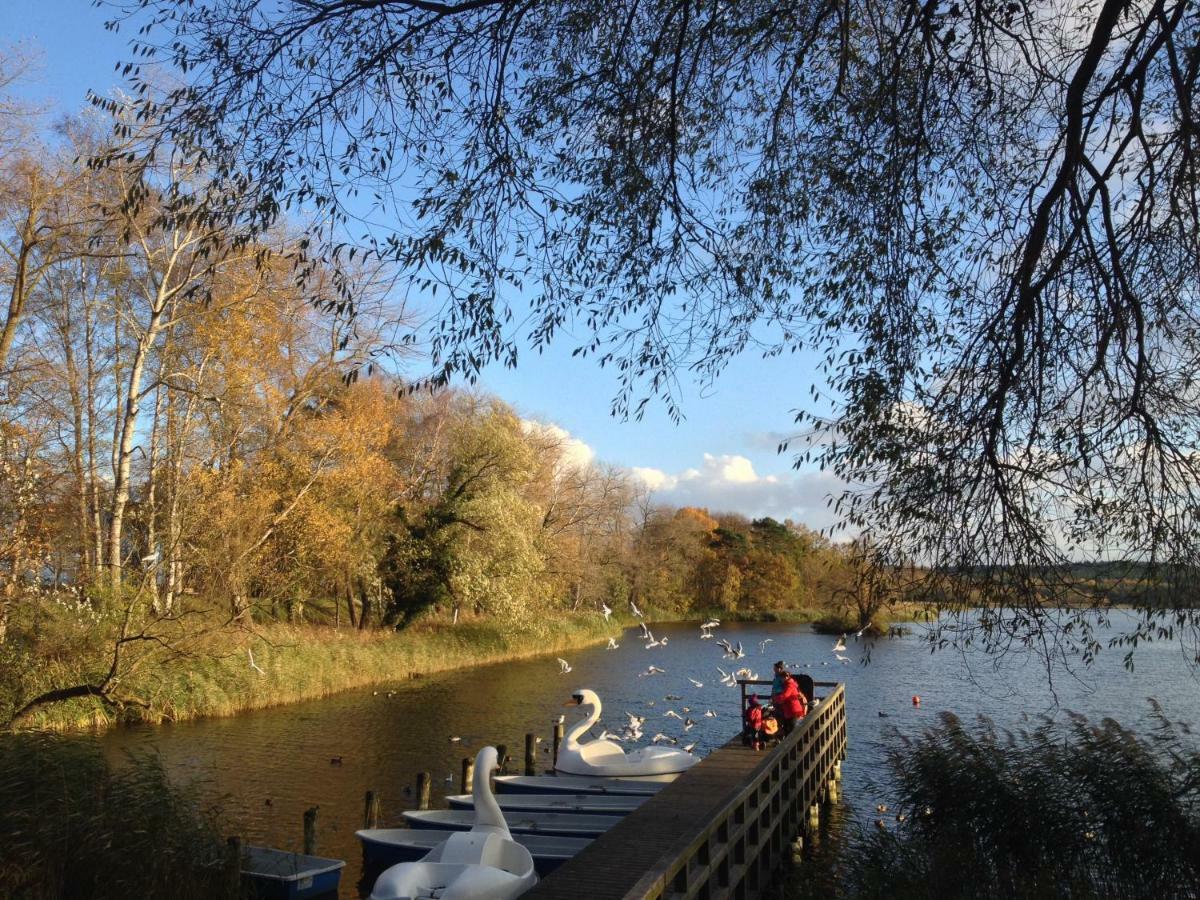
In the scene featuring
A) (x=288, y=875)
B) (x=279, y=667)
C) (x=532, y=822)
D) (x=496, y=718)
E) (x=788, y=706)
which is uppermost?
(x=788, y=706)

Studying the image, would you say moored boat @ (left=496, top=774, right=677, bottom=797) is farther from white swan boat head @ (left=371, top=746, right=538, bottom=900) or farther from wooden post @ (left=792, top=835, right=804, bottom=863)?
white swan boat head @ (left=371, top=746, right=538, bottom=900)

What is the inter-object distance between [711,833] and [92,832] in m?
5.52

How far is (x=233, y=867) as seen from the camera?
9.34 metres

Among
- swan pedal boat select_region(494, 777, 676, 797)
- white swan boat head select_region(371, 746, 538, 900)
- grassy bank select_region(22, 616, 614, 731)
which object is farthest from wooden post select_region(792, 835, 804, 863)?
grassy bank select_region(22, 616, 614, 731)

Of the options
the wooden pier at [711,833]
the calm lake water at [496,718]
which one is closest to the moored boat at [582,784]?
the wooden pier at [711,833]

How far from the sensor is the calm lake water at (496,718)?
58.2 ft

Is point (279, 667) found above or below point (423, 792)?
above

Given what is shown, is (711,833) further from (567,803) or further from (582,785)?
(582,785)

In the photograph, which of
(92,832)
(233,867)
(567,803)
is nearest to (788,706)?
(567,803)

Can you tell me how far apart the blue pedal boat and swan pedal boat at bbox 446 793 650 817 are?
4.06 m

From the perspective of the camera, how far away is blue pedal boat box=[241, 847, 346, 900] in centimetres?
1048

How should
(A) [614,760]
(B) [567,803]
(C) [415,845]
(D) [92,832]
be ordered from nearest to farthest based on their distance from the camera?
(D) [92,832] < (C) [415,845] < (B) [567,803] < (A) [614,760]

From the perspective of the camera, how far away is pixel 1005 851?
10.7 meters

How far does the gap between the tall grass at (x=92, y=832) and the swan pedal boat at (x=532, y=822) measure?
169 inches
